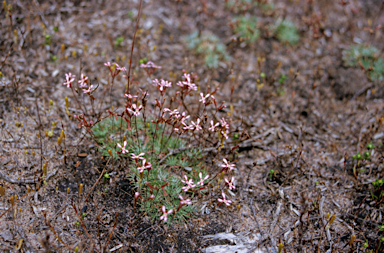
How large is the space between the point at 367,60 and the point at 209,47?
9.65ft

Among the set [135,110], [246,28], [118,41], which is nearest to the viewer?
[135,110]

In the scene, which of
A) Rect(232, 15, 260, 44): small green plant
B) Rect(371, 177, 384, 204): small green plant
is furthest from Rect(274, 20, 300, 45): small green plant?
Rect(371, 177, 384, 204): small green plant

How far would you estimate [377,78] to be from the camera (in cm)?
509

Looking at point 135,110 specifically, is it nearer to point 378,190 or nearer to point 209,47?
point 209,47

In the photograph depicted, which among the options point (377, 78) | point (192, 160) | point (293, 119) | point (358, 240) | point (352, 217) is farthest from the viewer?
point (377, 78)

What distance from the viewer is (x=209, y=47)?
5.21 m

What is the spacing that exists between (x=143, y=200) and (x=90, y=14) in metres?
3.85

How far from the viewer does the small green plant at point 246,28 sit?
5422mm

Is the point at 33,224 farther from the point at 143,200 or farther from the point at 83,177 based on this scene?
the point at 143,200

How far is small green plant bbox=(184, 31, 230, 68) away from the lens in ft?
16.6

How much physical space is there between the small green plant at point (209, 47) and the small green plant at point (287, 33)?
118cm

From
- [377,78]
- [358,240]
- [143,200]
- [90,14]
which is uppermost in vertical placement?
[90,14]

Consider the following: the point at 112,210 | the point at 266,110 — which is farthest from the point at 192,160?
the point at 266,110

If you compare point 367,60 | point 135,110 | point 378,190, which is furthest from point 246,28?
point 378,190
